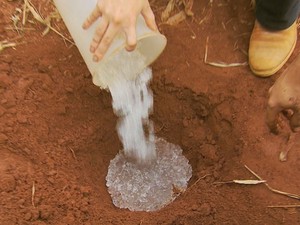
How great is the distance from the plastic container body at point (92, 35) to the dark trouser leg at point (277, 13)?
44 cm

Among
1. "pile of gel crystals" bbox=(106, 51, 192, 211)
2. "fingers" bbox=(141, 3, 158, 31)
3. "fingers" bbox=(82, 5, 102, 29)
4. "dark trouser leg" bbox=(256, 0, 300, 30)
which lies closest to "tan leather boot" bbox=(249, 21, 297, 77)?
"dark trouser leg" bbox=(256, 0, 300, 30)

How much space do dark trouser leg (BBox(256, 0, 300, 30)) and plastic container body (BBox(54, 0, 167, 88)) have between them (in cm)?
44

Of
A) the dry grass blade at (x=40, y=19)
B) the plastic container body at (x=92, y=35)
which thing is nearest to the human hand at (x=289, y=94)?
the plastic container body at (x=92, y=35)

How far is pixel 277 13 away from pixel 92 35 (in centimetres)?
68

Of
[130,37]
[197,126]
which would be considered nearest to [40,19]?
[197,126]

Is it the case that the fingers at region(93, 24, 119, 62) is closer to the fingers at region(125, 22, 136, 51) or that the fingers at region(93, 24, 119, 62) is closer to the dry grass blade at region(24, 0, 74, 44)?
the fingers at region(125, 22, 136, 51)

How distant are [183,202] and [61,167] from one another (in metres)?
0.40

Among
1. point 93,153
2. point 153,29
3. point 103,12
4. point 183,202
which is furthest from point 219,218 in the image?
point 103,12

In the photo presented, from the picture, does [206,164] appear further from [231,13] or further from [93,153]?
[231,13]

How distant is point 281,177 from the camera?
1.62 metres

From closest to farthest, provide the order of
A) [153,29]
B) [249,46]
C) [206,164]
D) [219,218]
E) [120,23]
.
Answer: [120,23]
[153,29]
[219,218]
[206,164]
[249,46]

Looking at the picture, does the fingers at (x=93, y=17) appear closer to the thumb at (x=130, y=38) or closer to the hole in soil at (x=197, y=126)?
the thumb at (x=130, y=38)

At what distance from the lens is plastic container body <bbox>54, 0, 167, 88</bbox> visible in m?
1.34

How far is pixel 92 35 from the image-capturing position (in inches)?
54.2
